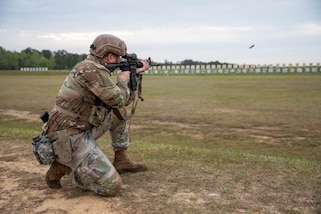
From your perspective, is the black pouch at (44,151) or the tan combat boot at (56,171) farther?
the tan combat boot at (56,171)

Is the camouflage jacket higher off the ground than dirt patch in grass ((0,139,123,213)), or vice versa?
the camouflage jacket

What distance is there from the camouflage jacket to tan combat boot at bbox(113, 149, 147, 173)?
829mm

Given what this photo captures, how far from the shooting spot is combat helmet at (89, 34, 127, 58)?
4332 mm

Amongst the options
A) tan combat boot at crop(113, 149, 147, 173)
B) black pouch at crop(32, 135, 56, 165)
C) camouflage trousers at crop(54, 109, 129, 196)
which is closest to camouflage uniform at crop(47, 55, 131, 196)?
camouflage trousers at crop(54, 109, 129, 196)

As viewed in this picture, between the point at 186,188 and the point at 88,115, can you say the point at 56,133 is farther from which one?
the point at 186,188

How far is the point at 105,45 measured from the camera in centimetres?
433

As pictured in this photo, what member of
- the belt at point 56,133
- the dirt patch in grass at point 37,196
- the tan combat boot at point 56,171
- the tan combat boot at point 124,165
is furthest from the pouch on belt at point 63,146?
the tan combat boot at point 124,165

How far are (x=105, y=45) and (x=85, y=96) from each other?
0.62 m

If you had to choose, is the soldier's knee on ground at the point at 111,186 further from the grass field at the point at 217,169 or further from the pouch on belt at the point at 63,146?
the pouch on belt at the point at 63,146

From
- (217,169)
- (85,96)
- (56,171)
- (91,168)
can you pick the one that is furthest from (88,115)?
(217,169)

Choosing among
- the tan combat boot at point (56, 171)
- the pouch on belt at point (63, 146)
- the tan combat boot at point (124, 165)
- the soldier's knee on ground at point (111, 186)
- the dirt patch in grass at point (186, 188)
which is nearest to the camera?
the dirt patch in grass at point (186, 188)

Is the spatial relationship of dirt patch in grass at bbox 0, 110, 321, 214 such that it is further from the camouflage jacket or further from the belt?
the camouflage jacket

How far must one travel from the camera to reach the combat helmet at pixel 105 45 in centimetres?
433

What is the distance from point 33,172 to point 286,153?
504 cm
